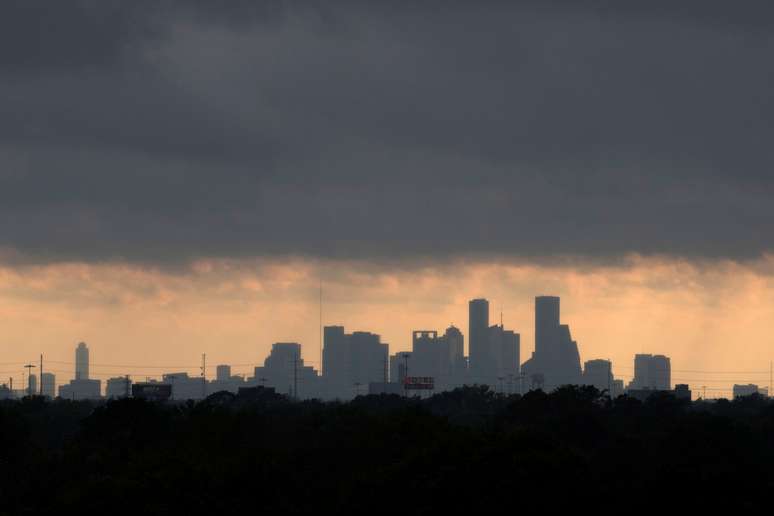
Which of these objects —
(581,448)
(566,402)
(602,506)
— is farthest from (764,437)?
(602,506)

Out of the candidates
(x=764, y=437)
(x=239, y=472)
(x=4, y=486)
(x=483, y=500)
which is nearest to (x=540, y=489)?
(x=483, y=500)

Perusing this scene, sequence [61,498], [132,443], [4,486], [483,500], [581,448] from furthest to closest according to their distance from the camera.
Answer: [581,448]
[132,443]
[4,486]
[61,498]
[483,500]

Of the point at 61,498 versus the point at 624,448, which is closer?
the point at 61,498

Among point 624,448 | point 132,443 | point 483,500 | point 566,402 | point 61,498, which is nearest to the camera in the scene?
point 483,500

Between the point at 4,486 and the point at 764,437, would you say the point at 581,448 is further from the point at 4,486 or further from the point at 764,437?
the point at 4,486

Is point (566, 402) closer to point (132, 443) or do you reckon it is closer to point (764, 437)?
point (764, 437)

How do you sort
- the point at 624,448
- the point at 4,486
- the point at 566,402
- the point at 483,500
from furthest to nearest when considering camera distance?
the point at 566,402, the point at 624,448, the point at 4,486, the point at 483,500

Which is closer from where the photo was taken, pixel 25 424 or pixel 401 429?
pixel 401 429

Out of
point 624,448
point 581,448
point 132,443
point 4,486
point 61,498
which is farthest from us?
point 581,448

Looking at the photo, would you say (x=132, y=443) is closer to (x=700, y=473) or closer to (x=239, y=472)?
(x=239, y=472)
